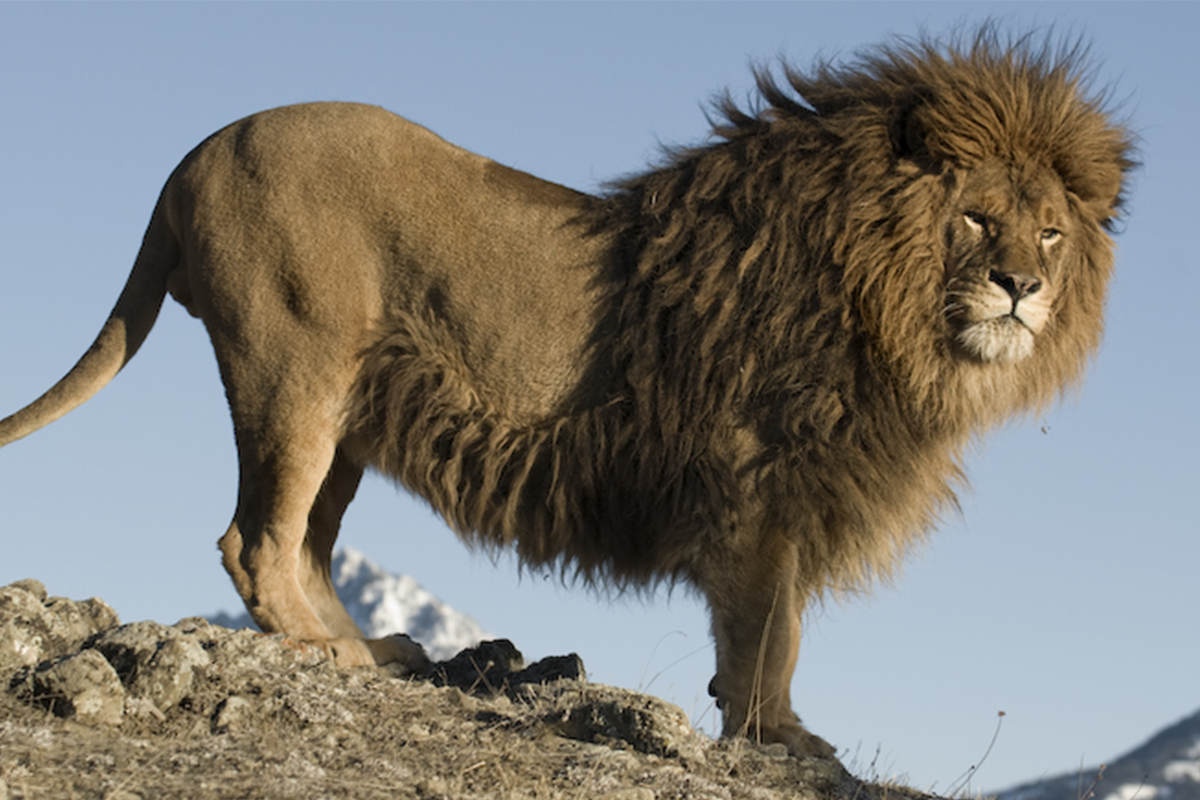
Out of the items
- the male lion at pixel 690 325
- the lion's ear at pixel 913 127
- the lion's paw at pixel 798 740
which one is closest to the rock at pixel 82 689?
the male lion at pixel 690 325

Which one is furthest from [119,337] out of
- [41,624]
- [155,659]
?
[155,659]

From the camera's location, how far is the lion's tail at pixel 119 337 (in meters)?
6.15

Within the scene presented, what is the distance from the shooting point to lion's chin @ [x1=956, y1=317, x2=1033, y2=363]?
5555 mm

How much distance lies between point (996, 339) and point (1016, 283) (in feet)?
0.77

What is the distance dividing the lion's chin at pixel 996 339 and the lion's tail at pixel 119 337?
3468 mm

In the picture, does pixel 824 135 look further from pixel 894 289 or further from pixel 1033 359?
pixel 1033 359

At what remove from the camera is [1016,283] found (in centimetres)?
547

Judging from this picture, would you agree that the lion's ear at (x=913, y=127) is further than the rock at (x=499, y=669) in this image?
No

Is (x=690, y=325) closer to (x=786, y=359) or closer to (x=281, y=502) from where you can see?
(x=786, y=359)

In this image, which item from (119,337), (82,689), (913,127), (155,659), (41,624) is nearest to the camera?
(82,689)

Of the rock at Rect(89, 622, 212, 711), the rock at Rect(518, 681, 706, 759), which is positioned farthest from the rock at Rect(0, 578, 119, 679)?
the rock at Rect(518, 681, 706, 759)

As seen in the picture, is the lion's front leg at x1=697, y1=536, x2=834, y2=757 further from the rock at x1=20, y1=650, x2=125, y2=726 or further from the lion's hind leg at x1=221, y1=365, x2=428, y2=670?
the rock at x1=20, y1=650, x2=125, y2=726

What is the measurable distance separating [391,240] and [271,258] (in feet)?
1.66

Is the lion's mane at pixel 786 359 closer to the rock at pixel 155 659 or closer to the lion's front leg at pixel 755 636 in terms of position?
the lion's front leg at pixel 755 636
